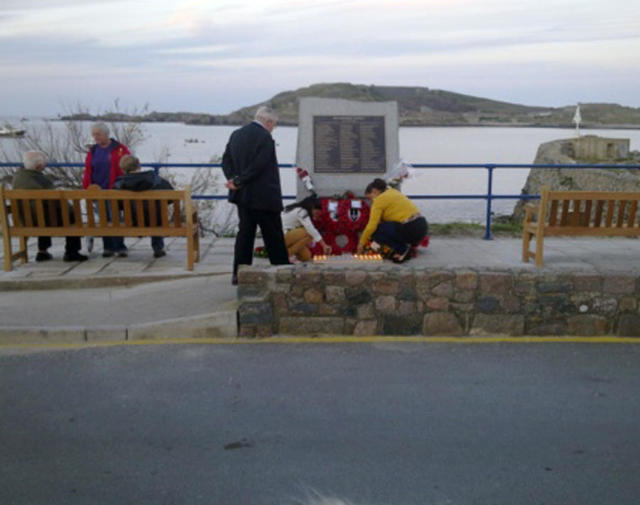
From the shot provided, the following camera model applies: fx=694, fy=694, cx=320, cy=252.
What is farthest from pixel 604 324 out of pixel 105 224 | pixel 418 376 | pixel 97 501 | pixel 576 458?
pixel 105 224

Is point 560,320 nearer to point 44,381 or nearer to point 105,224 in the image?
point 44,381

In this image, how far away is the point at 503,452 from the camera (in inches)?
160

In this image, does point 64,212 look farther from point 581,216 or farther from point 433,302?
point 581,216

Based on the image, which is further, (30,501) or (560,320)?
(560,320)

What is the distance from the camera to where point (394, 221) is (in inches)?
328

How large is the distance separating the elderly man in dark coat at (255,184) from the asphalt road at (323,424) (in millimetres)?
1720

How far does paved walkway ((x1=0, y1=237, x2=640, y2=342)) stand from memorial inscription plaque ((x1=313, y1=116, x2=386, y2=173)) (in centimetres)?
149

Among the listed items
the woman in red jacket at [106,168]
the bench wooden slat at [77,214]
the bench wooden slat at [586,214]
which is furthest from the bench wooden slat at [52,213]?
the bench wooden slat at [586,214]

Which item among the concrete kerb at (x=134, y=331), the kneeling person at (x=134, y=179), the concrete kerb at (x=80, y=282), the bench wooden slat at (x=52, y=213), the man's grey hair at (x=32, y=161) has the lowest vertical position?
the concrete kerb at (x=134, y=331)

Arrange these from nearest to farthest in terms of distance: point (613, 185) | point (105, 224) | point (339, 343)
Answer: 1. point (339, 343)
2. point (105, 224)
3. point (613, 185)

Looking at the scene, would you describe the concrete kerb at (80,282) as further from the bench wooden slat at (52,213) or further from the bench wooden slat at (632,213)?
the bench wooden slat at (632,213)

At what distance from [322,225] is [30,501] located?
599cm

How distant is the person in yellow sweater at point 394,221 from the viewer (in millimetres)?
8242

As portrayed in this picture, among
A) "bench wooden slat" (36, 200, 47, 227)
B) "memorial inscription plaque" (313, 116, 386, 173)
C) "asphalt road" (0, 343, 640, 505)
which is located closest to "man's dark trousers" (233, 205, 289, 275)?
"asphalt road" (0, 343, 640, 505)
